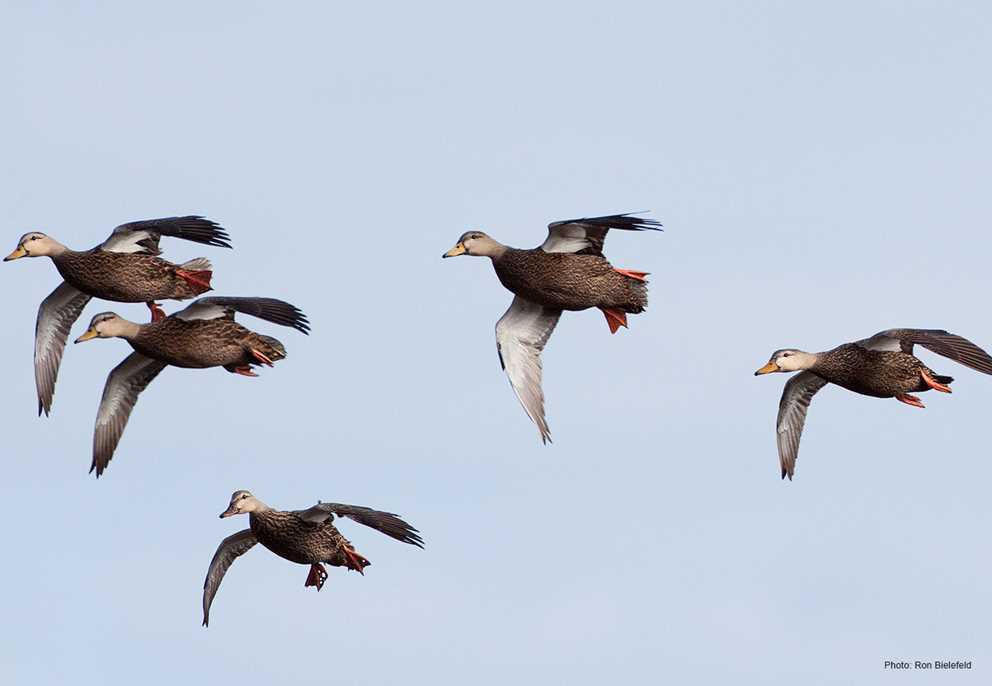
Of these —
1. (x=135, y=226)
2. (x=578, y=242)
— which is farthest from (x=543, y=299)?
(x=135, y=226)

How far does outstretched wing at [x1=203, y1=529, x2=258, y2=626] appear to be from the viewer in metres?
28.5

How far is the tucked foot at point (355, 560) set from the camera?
1044 inches

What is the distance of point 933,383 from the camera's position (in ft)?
88.9

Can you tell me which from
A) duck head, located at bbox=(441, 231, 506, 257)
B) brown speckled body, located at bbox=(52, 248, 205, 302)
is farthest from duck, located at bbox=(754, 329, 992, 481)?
brown speckled body, located at bbox=(52, 248, 205, 302)

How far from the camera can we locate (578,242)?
27750mm

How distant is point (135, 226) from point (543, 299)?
4978mm

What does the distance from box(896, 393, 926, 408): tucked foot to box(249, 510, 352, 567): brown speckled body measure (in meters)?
6.79

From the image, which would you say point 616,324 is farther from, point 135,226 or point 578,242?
point 135,226

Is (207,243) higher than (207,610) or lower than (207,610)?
higher

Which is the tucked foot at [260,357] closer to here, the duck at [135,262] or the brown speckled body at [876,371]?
the duck at [135,262]

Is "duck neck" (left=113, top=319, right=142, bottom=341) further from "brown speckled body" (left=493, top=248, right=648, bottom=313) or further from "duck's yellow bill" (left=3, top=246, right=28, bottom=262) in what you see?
"brown speckled body" (left=493, top=248, right=648, bottom=313)

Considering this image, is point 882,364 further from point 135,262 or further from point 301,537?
point 135,262

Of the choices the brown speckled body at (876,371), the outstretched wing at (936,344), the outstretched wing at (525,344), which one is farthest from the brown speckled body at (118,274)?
the outstretched wing at (936,344)

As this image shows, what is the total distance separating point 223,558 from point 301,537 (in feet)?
8.70
